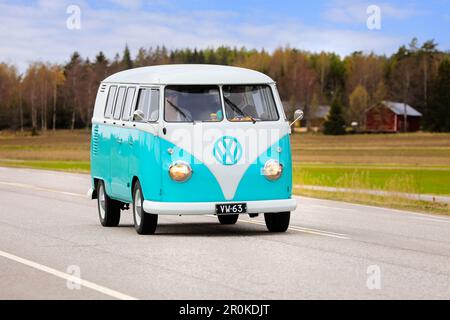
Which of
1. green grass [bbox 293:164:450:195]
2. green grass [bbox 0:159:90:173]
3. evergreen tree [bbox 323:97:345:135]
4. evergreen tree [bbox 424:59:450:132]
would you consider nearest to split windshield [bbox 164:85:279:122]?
green grass [bbox 293:164:450:195]

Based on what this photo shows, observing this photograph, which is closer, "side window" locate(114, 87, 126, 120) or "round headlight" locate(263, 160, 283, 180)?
"round headlight" locate(263, 160, 283, 180)

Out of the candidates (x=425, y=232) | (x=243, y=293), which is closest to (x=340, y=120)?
(x=425, y=232)

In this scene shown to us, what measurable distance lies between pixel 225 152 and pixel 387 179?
1057 inches

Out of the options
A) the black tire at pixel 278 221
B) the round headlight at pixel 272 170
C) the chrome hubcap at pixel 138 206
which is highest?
the round headlight at pixel 272 170

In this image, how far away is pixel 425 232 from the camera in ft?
58.5

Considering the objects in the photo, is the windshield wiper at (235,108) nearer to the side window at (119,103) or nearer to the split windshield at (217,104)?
the split windshield at (217,104)

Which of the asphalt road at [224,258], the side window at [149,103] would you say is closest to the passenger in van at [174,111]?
the side window at [149,103]

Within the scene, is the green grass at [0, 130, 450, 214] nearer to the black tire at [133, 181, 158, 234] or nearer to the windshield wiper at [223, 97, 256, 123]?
the windshield wiper at [223, 97, 256, 123]

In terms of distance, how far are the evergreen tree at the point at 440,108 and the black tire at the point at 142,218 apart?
112531mm

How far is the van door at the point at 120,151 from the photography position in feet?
56.5

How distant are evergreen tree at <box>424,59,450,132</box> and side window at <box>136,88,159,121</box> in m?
112

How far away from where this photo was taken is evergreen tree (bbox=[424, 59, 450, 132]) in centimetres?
12735

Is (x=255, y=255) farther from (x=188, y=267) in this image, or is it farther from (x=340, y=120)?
(x=340, y=120)

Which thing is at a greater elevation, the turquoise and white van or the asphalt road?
the turquoise and white van
